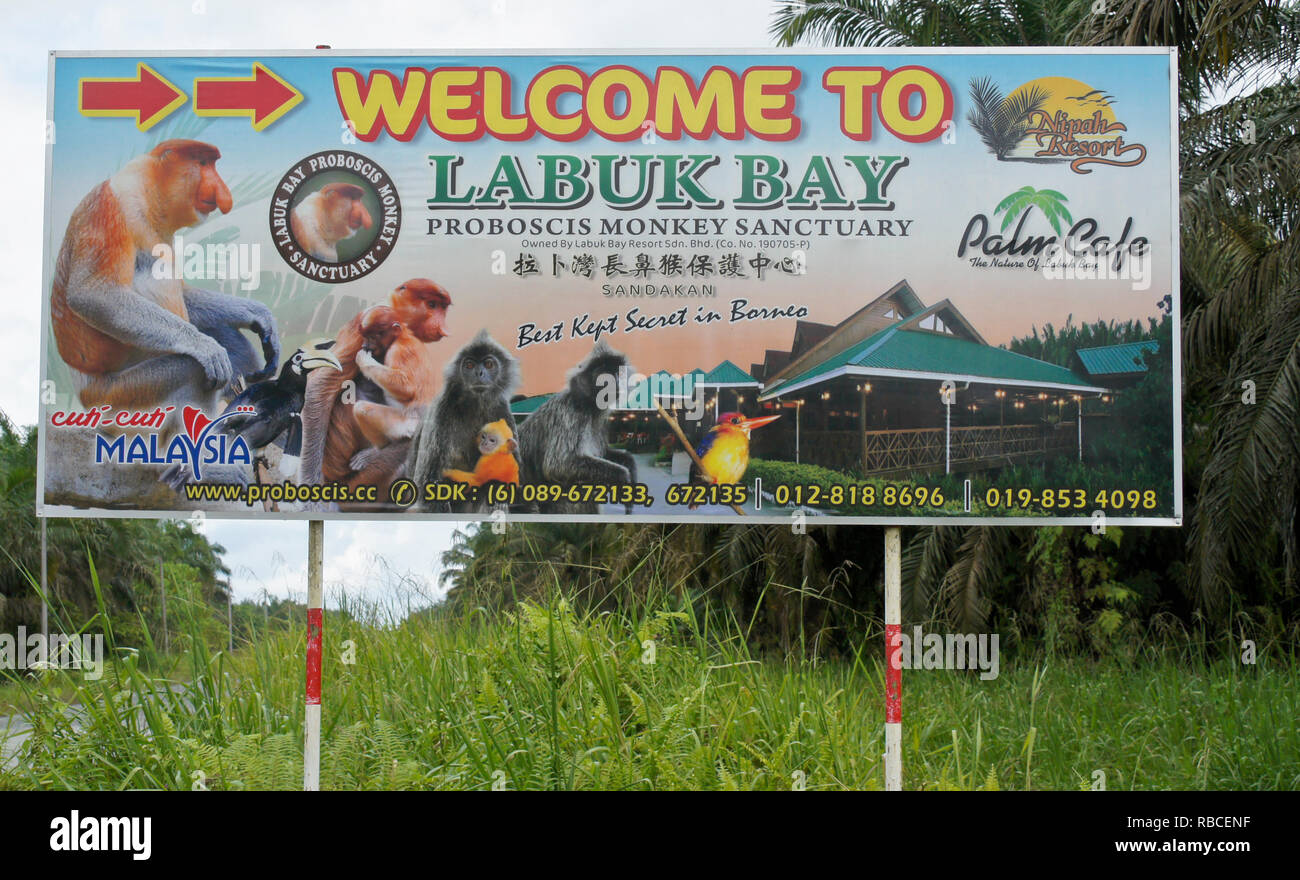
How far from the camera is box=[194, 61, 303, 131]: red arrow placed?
515 cm

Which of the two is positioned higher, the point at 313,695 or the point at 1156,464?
the point at 1156,464

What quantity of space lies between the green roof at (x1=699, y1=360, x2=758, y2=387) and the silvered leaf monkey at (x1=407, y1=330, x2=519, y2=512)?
3.15 ft

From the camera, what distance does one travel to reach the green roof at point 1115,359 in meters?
5.06

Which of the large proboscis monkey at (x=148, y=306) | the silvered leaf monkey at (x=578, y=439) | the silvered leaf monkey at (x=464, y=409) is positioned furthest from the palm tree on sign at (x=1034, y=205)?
the large proboscis monkey at (x=148, y=306)

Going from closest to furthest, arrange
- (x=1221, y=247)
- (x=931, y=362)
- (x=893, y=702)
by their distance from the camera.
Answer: (x=893, y=702) → (x=931, y=362) → (x=1221, y=247)

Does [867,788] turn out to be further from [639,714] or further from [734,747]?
[639,714]

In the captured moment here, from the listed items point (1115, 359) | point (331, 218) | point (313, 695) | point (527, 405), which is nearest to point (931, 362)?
point (1115, 359)

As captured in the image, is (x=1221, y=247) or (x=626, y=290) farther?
(x=1221, y=247)

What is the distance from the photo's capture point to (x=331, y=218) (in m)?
5.15

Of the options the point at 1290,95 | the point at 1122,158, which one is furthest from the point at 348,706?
the point at 1290,95

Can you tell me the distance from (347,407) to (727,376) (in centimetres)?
188
